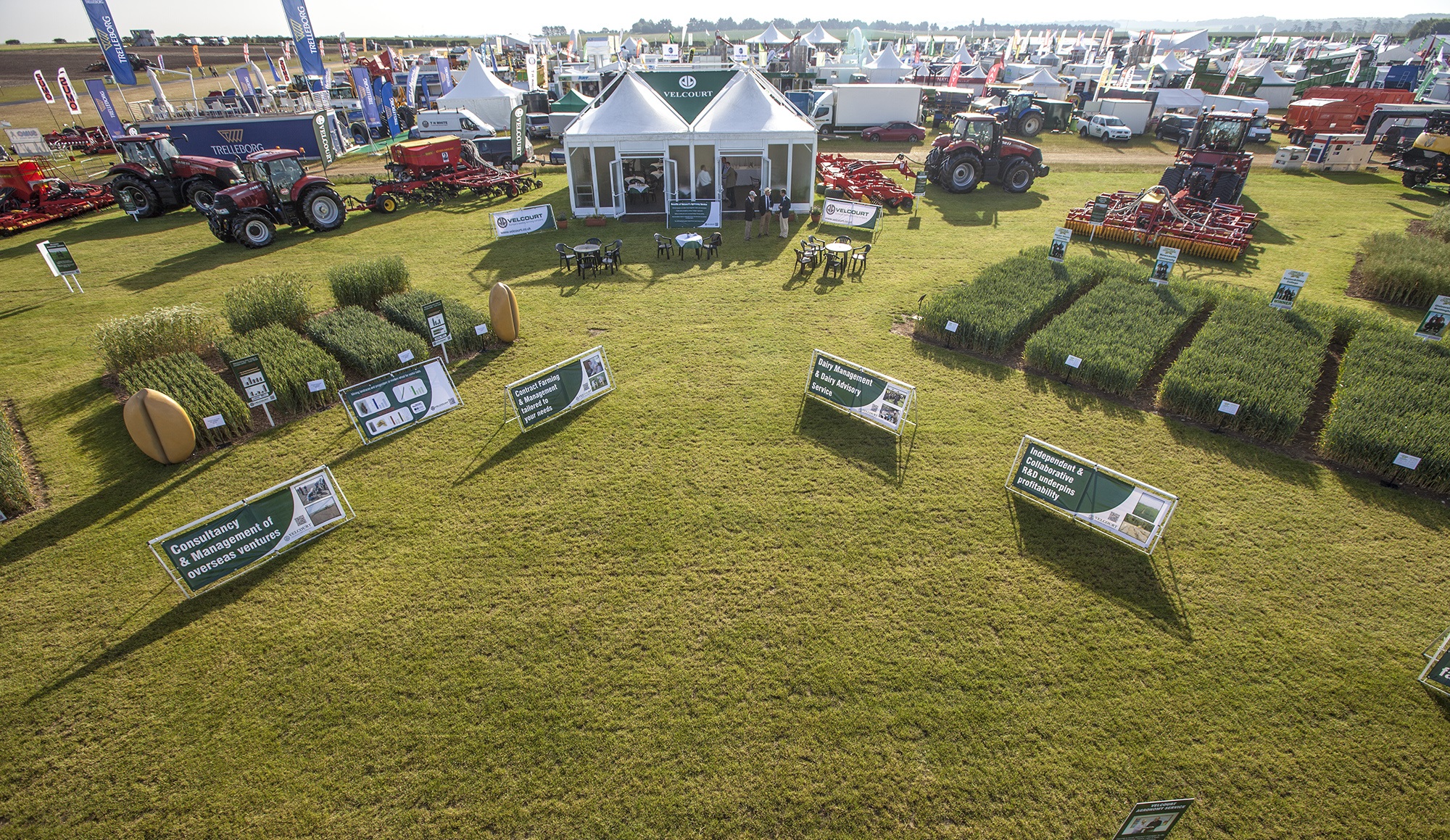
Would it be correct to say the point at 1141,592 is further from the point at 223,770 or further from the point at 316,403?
the point at 316,403

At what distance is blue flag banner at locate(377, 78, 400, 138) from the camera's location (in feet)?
115

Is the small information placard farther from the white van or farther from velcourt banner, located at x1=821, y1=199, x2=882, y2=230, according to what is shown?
the white van

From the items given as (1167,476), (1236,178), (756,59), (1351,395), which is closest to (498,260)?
(1167,476)

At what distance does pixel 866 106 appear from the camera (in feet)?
111

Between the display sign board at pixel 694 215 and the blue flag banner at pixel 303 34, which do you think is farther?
the blue flag banner at pixel 303 34

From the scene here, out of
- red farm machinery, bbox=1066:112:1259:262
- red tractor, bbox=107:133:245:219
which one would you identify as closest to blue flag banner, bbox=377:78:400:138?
red tractor, bbox=107:133:245:219

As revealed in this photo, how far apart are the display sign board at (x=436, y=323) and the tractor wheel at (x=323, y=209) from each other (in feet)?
38.7

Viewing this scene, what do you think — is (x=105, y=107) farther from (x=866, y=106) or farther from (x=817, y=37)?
(x=817, y=37)

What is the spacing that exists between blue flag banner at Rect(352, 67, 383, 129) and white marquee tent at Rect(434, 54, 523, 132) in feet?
12.5

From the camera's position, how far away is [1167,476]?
8750 millimetres

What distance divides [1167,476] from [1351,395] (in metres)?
3.79

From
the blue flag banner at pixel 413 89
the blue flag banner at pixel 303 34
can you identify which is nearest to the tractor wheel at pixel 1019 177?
the blue flag banner at pixel 303 34

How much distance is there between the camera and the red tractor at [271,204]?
57.3 ft

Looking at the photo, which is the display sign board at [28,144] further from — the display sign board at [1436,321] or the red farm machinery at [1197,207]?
the display sign board at [1436,321]
